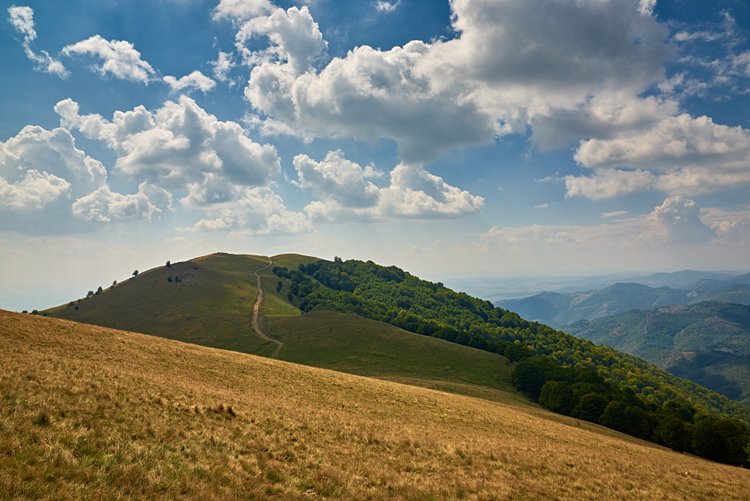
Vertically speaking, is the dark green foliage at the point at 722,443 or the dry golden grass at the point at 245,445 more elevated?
the dry golden grass at the point at 245,445

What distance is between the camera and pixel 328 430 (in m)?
21.6

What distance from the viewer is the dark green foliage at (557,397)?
268 feet

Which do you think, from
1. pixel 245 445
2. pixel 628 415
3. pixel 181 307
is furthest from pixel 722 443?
pixel 181 307

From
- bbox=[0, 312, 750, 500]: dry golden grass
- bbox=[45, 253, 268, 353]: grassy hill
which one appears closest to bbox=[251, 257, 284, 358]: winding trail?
bbox=[45, 253, 268, 353]: grassy hill

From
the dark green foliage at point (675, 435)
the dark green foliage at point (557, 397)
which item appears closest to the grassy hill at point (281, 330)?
the dark green foliage at point (557, 397)

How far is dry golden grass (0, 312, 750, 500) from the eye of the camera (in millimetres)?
11539

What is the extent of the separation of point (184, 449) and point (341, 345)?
264 ft

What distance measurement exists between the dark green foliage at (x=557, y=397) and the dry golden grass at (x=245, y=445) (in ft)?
171

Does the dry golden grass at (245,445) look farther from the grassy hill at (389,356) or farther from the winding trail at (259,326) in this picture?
the winding trail at (259,326)

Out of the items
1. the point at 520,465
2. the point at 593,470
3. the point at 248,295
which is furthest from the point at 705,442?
the point at 248,295

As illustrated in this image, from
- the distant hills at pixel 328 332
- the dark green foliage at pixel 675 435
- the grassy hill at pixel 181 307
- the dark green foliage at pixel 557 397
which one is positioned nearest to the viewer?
the dark green foliage at pixel 675 435

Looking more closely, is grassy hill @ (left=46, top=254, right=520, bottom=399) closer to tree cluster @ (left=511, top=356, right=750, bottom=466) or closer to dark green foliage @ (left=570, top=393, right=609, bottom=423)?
tree cluster @ (left=511, top=356, right=750, bottom=466)

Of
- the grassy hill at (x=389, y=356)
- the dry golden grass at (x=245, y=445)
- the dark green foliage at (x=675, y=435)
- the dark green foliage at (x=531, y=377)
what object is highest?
the dry golden grass at (x=245, y=445)

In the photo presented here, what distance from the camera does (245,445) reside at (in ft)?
53.7
